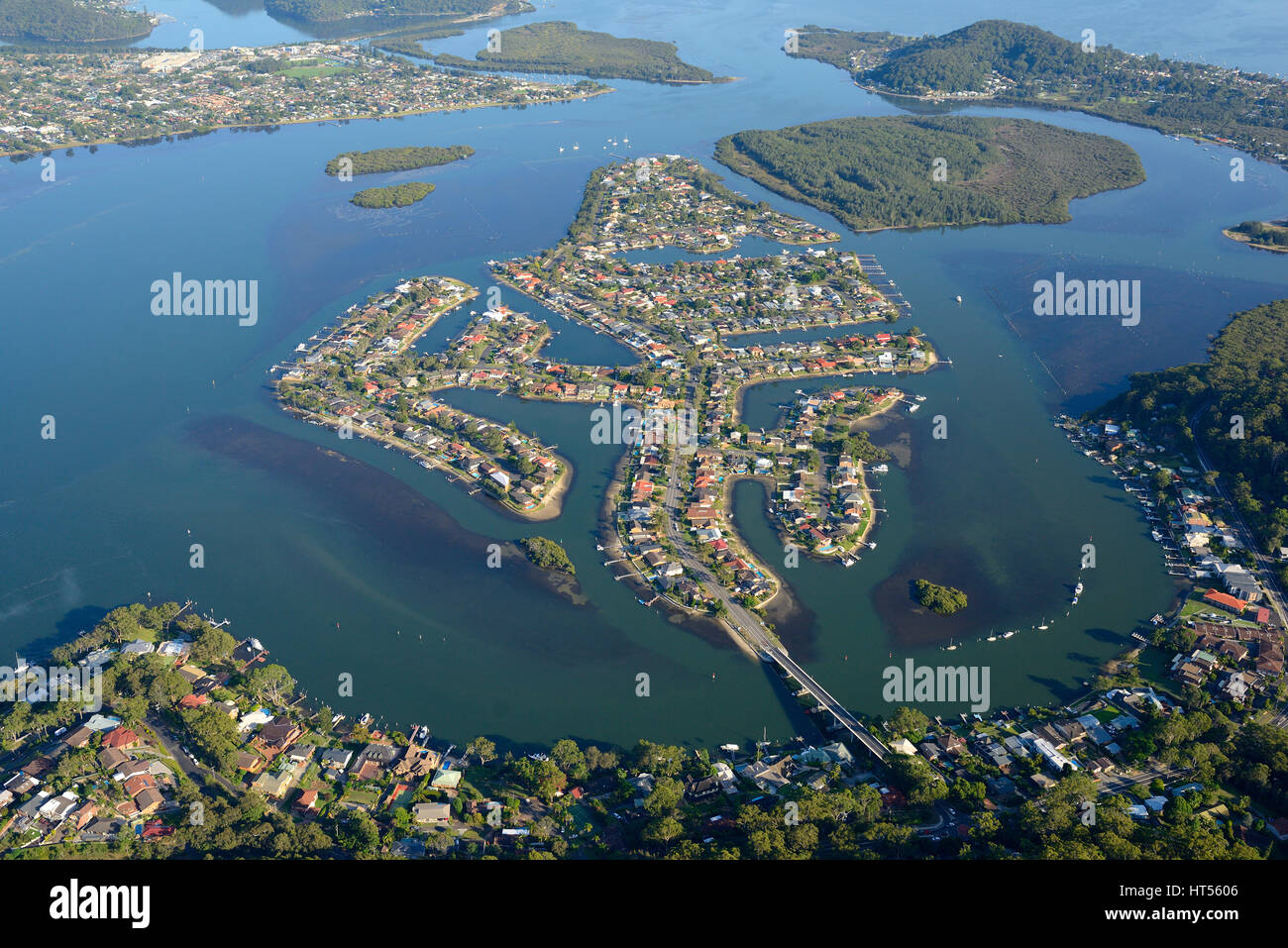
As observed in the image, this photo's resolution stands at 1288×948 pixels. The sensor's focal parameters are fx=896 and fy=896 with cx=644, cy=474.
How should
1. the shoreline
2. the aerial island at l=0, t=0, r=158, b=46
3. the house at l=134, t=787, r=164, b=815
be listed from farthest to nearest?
the aerial island at l=0, t=0, r=158, b=46 < the shoreline < the house at l=134, t=787, r=164, b=815

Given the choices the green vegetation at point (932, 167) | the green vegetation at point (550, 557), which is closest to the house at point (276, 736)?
the green vegetation at point (550, 557)

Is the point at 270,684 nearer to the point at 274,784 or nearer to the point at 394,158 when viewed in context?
the point at 274,784

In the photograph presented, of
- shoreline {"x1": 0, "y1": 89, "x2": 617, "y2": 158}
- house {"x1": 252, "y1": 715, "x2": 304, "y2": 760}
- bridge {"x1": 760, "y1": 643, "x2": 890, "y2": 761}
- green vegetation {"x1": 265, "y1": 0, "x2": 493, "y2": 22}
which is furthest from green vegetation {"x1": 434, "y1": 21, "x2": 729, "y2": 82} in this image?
house {"x1": 252, "y1": 715, "x2": 304, "y2": 760}

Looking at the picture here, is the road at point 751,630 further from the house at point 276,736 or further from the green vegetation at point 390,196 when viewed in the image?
the green vegetation at point 390,196

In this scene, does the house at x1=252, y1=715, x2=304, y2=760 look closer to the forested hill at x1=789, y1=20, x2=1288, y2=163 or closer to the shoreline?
the shoreline

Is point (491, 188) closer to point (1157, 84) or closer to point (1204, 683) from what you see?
point (1204, 683)

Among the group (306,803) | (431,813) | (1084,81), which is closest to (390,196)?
(306,803)

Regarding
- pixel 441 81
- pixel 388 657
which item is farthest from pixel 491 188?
pixel 388 657
